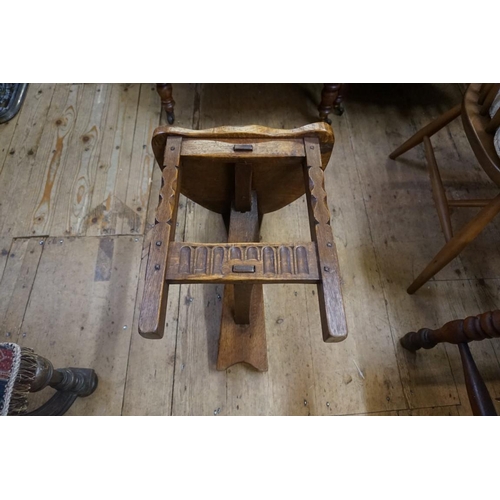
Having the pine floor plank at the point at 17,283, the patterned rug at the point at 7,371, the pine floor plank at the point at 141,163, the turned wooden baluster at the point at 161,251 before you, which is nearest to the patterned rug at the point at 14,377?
the patterned rug at the point at 7,371

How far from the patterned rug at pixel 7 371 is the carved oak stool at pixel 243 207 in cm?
30

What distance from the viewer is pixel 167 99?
4.50 ft

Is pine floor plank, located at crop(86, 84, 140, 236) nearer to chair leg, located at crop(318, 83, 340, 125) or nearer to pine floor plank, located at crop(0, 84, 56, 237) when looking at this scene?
pine floor plank, located at crop(0, 84, 56, 237)

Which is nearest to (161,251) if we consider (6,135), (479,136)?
(479,136)

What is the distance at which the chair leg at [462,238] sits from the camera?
878 mm

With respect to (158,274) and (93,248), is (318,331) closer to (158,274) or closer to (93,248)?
(158,274)

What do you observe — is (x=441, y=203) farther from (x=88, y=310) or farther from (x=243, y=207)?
(x=88, y=310)

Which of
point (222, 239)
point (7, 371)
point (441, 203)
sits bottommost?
point (222, 239)

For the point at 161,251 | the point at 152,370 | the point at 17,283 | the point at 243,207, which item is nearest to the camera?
the point at 161,251

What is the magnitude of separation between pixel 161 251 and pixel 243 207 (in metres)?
0.36

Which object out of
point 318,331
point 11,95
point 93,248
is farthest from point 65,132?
point 318,331

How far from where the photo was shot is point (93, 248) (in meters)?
1.19

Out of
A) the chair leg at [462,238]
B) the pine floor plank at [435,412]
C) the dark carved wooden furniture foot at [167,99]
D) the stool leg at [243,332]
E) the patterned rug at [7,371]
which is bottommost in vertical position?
the pine floor plank at [435,412]

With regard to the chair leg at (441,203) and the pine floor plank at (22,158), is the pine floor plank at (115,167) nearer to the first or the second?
the pine floor plank at (22,158)
